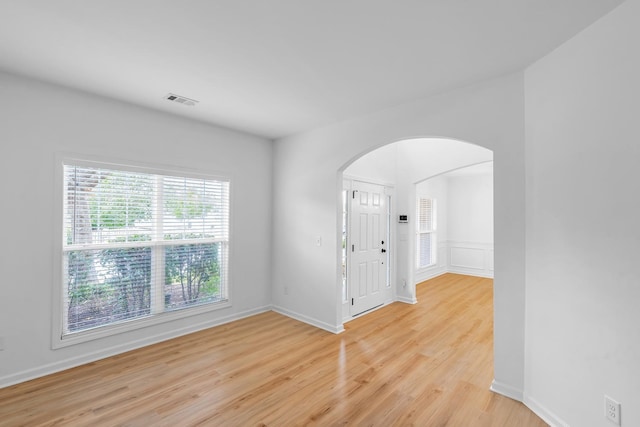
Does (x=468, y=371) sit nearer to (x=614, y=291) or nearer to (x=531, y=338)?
(x=531, y=338)

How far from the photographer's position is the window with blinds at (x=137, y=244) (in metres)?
3.14

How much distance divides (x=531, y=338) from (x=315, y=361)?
2.06 m

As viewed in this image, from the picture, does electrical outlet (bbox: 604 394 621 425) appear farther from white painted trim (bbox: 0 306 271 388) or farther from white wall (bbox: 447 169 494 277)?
white wall (bbox: 447 169 494 277)

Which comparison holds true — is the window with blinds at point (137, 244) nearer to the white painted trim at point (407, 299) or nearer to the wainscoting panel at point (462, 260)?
the white painted trim at point (407, 299)

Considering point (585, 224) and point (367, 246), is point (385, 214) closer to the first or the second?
point (367, 246)

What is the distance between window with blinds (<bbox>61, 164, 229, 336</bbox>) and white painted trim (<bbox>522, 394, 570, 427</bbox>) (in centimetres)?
373

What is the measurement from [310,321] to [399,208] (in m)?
2.64

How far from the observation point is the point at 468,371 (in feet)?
9.95

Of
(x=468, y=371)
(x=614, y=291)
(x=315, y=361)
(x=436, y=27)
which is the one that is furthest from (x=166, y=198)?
(x=614, y=291)

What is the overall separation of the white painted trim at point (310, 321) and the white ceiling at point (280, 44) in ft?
9.77

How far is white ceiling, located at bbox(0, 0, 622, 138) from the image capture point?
6.12ft

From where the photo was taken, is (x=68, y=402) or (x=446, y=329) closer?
(x=68, y=402)

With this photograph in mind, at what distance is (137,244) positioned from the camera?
354 centimetres

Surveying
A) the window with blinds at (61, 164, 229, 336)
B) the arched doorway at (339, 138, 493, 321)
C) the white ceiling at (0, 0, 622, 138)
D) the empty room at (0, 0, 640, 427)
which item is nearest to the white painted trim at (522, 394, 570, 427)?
the empty room at (0, 0, 640, 427)
